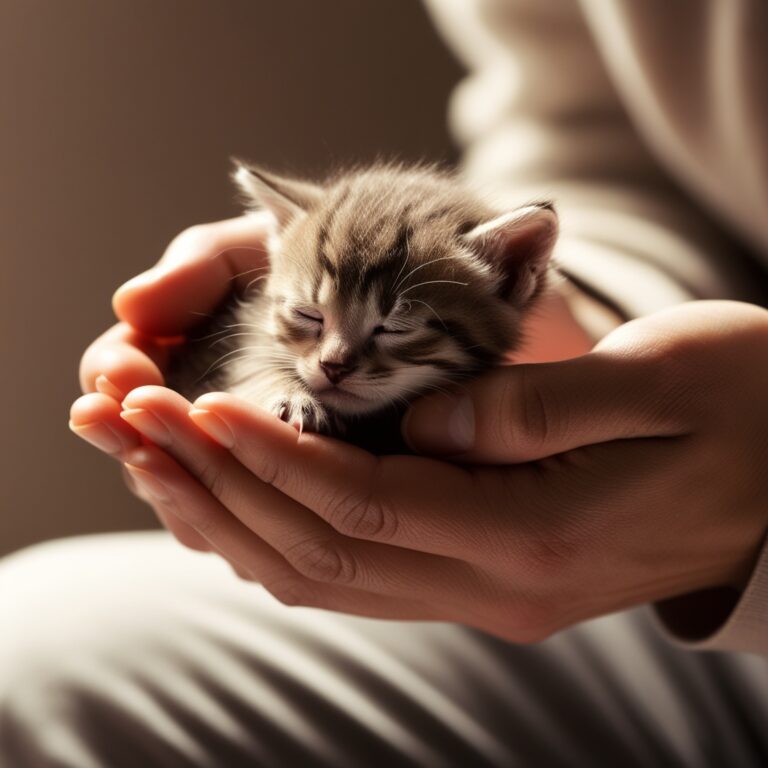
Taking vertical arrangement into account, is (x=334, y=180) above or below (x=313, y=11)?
below

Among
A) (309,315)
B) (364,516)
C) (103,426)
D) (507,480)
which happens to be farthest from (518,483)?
(103,426)

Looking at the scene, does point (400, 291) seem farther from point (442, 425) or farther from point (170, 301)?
point (170, 301)

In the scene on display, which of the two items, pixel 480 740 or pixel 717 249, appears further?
pixel 717 249

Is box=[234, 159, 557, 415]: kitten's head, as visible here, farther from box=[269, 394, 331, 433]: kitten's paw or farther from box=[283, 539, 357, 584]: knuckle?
box=[283, 539, 357, 584]: knuckle

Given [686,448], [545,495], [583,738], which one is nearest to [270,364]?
[545,495]

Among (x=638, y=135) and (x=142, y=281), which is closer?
(x=142, y=281)

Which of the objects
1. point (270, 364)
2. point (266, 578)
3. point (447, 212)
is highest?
point (447, 212)

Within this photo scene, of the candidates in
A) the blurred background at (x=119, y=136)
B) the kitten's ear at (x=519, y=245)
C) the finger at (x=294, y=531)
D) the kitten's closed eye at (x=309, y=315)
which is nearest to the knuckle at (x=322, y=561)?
the finger at (x=294, y=531)

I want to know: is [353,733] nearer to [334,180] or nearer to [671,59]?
[334,180]
